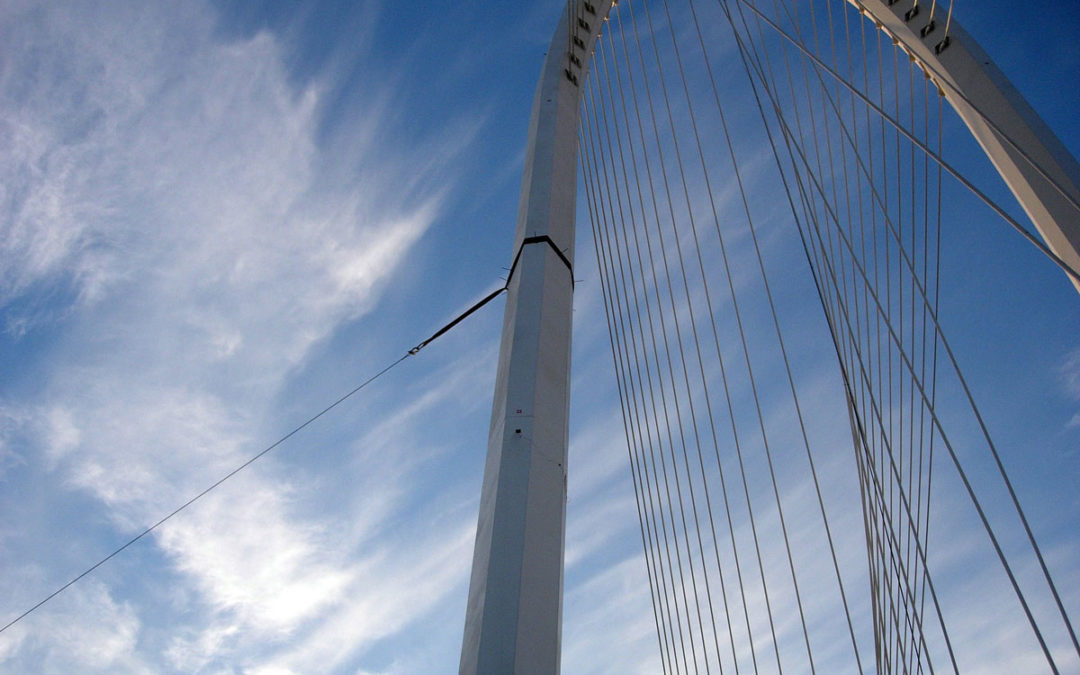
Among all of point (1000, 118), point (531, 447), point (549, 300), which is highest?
point (1000, 118)

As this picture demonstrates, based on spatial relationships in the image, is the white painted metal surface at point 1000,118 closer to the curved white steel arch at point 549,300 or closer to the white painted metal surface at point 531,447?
the curved white steel arch at point 549,300

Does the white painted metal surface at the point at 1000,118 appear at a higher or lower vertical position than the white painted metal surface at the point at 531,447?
higher

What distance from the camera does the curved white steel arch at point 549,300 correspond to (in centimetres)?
290

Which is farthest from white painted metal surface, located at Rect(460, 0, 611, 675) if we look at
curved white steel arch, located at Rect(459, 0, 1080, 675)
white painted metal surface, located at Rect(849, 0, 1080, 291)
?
white painted metal surface, located at Rect(849, 0, 1080, 291)

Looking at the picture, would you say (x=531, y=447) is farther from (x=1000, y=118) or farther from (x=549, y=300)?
(x=1000, y=118)

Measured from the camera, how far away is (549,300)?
4152mm

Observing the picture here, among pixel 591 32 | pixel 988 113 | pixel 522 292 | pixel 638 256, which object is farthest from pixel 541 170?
pixel 988 113

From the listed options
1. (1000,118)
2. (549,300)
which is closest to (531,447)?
(549,300)

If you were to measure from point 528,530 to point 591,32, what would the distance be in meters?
4.91

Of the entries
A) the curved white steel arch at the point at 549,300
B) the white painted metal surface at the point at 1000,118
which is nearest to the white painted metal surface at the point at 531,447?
the curved white steel arch at the point at 549,300

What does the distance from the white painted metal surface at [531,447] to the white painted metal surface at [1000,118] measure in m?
2.66

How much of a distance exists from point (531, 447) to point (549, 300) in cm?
106

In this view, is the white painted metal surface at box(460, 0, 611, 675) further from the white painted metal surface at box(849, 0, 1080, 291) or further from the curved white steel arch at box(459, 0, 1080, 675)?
the white painted metal surface at box(849, 0, 1080, 291)

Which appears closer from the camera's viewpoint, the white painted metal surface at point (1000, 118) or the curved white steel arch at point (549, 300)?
the curved white steel arch at point (549, 300)
